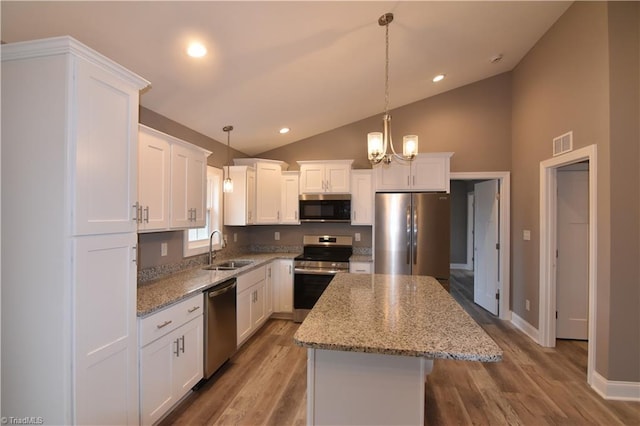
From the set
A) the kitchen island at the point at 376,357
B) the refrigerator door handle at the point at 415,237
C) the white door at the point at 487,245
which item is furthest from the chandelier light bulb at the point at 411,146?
the white door at the point at 487,245

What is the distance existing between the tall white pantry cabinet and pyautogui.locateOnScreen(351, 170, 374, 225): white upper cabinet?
3251 millimetres

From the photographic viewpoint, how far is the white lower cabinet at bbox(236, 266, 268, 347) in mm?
3191

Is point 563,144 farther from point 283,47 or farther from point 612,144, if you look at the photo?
point 283,47

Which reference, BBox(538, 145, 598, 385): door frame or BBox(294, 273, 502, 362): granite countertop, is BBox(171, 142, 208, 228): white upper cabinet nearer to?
BBox(294, 273, 502, 362): granite countertop

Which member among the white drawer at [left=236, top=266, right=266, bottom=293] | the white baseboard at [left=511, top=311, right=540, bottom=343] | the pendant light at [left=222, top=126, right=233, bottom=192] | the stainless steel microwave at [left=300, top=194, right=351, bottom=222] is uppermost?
the pendant light at [left=222, top=126, right=233, bottom=192]

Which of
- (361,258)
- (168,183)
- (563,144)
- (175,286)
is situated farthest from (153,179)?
(563,144)

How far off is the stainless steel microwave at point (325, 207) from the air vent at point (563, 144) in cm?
246

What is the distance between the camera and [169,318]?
6.75 feet

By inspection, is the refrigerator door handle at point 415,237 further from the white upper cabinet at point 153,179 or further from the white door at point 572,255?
the white upper cabinet at point 153,179

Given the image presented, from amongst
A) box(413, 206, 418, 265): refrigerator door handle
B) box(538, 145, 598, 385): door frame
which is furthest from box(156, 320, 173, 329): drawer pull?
box(538, 145, 598, 385): door frame

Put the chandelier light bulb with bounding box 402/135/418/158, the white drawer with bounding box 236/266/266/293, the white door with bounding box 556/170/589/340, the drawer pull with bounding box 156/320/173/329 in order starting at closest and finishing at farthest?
the drawer pull with bounding box 156/320/173/329 → the chandelier light bulb with bounding box 402/135/418/158 → the white drawer with bounding box 236/266/266/293 → the white door with bounding box 556/170/589/340

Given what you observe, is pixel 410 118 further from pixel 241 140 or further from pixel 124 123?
pixel 124 123

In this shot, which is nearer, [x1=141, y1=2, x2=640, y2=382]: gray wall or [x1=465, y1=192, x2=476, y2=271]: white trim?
[x1=141, y1=2, x2=640, y2=382]: gray wall

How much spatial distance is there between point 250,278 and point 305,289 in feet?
3.03
